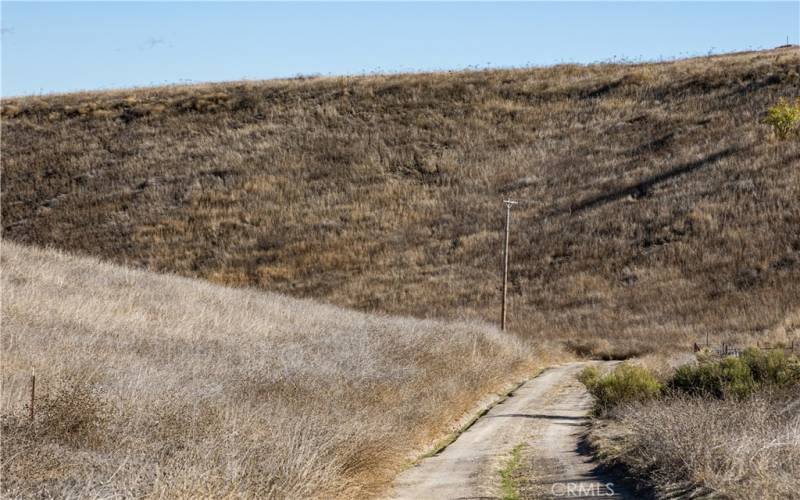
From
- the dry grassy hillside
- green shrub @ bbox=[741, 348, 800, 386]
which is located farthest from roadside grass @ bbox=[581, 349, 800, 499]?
the dry grassy hillside

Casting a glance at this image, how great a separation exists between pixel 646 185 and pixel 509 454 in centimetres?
4685

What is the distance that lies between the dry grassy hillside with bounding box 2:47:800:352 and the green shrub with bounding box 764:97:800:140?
0.86m

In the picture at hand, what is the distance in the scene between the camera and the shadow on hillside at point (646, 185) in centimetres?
6053

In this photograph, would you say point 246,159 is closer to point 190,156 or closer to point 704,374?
point 190,156

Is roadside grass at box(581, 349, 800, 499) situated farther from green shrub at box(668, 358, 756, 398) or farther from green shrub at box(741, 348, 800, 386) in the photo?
green shrub at box(741, 348, 800, 386)

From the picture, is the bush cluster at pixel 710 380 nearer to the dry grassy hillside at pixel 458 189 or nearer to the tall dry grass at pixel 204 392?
the tall dry grass at pixel 204 392

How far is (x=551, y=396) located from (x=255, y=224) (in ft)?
137

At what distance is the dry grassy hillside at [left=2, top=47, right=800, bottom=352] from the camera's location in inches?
2024

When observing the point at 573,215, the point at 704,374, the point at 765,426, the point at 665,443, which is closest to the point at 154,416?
the point at 665,443

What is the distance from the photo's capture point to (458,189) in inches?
2606

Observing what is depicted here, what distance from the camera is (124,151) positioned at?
249 feet

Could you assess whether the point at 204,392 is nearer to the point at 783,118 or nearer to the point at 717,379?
the point at 717,379

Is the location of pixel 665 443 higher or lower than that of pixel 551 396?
higher

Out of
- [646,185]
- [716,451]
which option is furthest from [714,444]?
[646,185]
